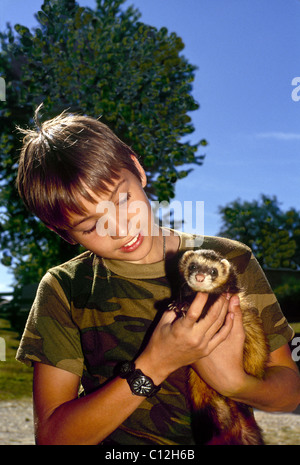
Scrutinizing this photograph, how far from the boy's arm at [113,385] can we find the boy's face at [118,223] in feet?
1.42

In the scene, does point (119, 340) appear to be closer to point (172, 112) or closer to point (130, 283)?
point (130, 283)

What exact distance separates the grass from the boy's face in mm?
8612

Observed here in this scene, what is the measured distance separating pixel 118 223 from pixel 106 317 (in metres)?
0.47

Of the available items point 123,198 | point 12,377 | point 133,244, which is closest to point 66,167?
point 123,198

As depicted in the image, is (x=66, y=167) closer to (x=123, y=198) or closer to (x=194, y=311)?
(x=123, y=198)

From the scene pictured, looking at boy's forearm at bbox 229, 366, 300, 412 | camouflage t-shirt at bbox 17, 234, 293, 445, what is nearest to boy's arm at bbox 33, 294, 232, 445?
camouflage t-shirt at bbox 17, 234, 293, 445

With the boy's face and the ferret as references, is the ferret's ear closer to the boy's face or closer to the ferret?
the ferret

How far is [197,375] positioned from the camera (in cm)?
225

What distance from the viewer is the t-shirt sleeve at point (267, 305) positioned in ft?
7.48

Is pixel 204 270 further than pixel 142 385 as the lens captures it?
→ Yes

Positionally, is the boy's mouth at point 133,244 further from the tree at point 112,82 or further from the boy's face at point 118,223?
the tree at point 112,82

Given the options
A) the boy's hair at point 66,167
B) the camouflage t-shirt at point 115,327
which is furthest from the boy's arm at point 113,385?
the boy's hair at point 66,167

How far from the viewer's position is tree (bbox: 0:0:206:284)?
8430mm

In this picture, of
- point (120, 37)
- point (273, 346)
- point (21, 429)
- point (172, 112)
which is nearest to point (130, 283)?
point (273, 346)
